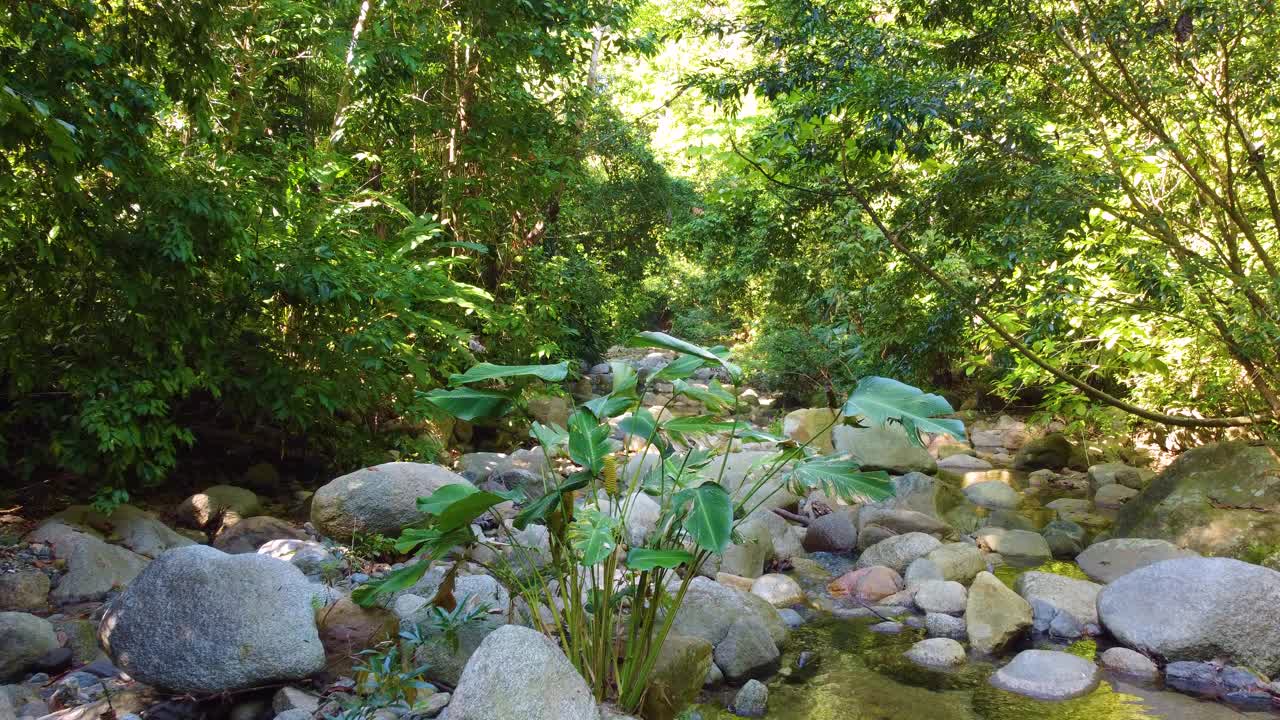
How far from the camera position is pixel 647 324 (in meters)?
22.6

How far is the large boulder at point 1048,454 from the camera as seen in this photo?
33.8 ft

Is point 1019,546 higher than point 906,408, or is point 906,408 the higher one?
point 906,408

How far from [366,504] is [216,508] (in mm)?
1260

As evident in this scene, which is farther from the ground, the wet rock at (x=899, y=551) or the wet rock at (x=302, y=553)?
the wet rock at (x=899, y=551)

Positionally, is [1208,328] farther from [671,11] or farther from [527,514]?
[671,11]

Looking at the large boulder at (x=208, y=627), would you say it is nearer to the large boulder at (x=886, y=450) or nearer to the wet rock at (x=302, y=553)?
the wet rock at (x=302, y=553)

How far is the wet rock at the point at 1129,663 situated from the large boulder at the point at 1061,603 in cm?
43

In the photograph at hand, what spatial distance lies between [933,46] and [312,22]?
16.2ft

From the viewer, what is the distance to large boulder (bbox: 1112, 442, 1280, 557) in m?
6.18

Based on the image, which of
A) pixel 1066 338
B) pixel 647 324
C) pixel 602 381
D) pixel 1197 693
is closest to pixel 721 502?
pixel 1197 693

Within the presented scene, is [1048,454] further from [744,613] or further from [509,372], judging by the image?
[509,372]

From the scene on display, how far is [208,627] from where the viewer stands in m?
3.19

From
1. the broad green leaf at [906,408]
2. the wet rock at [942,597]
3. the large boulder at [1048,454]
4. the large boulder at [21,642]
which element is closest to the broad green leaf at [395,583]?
the large boulder at [21,642]

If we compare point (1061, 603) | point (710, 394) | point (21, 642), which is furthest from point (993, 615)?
point (21, 642)
